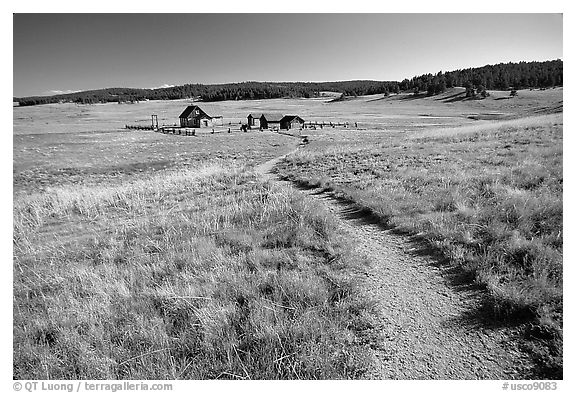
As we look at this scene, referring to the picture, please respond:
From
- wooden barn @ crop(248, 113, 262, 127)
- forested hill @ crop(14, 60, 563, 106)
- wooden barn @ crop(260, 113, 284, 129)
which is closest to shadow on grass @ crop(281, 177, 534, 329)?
wooden barn @ crop(260, 113, 284, 129)

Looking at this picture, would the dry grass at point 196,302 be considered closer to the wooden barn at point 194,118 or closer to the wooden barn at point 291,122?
the wooden barn at point 291,122

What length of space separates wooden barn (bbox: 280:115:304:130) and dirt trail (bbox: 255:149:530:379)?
2269 inches

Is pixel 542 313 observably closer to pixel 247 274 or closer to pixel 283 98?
pixel 247 274

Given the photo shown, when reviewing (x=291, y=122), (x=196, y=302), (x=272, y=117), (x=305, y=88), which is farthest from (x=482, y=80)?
(x=196, y=302)

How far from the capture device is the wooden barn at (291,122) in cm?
6038

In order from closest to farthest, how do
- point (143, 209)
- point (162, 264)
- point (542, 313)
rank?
point (542, 313) → point (162, 264) → point (143, 209)

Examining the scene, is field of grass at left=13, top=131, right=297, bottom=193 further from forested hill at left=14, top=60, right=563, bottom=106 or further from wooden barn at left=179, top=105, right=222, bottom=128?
forested hill at left=14, top=60, right=563, bottom=106

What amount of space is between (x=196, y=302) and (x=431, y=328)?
2964 millimetres

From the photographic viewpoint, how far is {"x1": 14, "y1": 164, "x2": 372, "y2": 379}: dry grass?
10.3 feet

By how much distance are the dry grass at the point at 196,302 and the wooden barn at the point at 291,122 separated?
55342 mm

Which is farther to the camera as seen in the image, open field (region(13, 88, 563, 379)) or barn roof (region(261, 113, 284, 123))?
barn roof (region(261, 113, 284, 123))

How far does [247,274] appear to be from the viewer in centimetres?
445

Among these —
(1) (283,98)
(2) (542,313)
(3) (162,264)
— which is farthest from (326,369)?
(1) (283,98)
